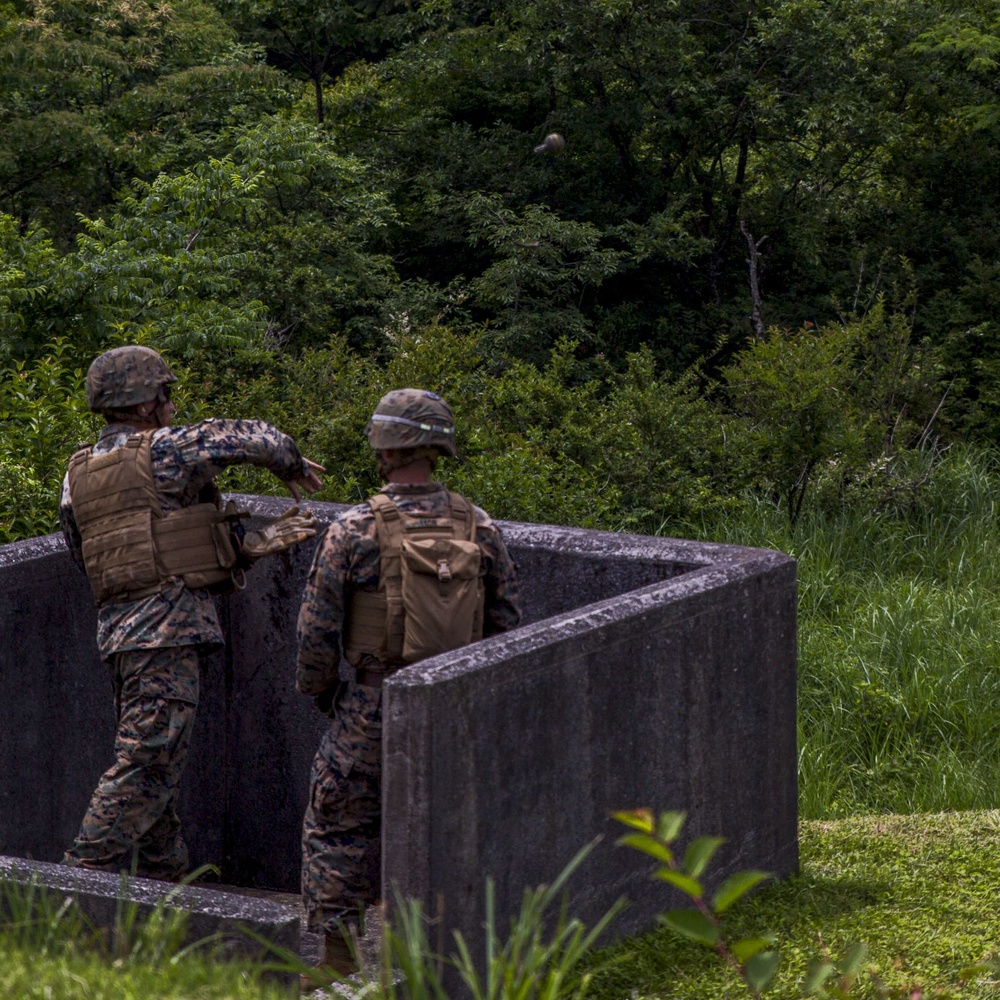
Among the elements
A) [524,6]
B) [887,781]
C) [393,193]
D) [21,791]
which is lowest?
[887,781]

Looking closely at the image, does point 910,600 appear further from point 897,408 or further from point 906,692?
point 897,408

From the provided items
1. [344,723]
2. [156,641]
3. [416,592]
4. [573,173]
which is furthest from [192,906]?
[573,173]

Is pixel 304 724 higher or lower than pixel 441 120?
lower

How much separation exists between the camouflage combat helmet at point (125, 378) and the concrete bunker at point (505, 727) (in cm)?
85

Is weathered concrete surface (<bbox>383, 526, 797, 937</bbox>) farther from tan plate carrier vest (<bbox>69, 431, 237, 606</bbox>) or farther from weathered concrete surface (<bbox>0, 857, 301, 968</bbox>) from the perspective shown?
tan plate carrier vest (<bbox>69, 431, 237, 606</bbox>)

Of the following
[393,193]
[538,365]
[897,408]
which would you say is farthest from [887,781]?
[393,193]

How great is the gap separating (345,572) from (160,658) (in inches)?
33.1

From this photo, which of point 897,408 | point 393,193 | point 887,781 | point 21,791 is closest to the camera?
point 21,791

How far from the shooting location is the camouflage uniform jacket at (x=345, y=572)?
429 cm

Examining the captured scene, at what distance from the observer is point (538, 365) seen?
16.6m

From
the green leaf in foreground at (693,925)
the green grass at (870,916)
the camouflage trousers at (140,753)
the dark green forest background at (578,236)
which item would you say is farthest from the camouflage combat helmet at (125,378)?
the dark green forest background at (578,236)

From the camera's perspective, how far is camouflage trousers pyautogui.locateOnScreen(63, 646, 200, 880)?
15.6 ft

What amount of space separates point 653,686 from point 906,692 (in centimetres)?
390

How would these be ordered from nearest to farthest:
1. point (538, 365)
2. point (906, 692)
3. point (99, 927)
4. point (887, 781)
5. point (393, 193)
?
point (99, 927)
point (887, 781)
point (906, 692)
point (538, 365)
point (393, 193)
